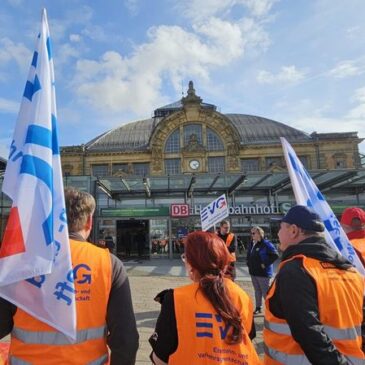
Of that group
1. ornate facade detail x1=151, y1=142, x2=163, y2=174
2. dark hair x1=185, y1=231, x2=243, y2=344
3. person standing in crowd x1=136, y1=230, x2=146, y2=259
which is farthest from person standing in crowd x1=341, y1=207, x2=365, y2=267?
ornate facade detail x1=151, y1=142, x2=163, y2=174

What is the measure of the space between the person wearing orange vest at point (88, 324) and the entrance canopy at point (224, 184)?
705 inches

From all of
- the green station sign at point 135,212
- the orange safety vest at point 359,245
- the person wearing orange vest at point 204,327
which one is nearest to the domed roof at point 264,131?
the green station sign at point 135,212

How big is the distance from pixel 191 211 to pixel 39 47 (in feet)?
67.8

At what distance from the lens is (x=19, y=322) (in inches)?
83.0

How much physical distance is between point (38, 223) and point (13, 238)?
0.16 m

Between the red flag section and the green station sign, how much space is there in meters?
20.9

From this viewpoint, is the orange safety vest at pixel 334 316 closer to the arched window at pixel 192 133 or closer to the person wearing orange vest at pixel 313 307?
the person wearing orange vest at pixel 313 307

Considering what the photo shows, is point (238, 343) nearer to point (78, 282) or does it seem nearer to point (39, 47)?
point (78, 282)

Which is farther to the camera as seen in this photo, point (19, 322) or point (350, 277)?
point (350, 277)

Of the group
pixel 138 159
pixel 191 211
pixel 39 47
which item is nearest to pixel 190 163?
pixel 138 159

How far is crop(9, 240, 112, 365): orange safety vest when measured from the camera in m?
2.04

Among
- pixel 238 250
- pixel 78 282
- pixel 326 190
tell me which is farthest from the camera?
pixel 326 190

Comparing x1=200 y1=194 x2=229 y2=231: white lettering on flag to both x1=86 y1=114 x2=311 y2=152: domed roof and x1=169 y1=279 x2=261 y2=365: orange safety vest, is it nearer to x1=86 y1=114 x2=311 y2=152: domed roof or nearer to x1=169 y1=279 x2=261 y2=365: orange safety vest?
x1=169 y1=279 x2=261 y2=365: orange safety vest

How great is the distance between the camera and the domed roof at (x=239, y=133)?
38463 millimetres
